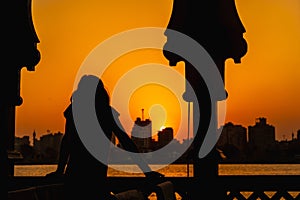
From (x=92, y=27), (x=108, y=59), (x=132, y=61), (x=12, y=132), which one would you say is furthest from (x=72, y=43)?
(x=12, y=132)

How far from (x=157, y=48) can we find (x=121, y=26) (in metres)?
1.45

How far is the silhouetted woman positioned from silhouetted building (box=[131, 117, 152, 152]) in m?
1.19

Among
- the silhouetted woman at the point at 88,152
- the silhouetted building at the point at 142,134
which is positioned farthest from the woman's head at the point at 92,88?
the silhouetted building at the point at 142,134

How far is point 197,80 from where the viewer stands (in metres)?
6.18

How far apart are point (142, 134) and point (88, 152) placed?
227 centimetres

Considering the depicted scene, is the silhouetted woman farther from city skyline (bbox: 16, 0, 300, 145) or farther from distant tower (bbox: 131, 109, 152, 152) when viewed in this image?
city skyline (bbox: 16, 0, 300, 145)

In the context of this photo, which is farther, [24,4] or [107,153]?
[24,4]

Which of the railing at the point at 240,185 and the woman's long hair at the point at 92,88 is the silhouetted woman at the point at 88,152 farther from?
the railing at the point at 240,185

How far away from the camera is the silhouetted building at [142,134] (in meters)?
6.32

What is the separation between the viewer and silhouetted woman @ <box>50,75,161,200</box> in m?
4.45

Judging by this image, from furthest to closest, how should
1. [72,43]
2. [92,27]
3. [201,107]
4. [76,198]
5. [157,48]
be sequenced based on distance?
[72,43] → [92,27] → [157,48] → [201,107] → [76,198]

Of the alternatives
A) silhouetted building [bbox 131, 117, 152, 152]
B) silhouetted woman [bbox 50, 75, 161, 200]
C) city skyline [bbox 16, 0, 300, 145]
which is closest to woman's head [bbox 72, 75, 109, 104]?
silhouetted woman [bbox 50, 75, 161, 200]

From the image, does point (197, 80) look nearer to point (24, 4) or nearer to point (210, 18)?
point (210, 18)

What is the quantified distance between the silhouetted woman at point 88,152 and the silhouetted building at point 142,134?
46.8 inches
